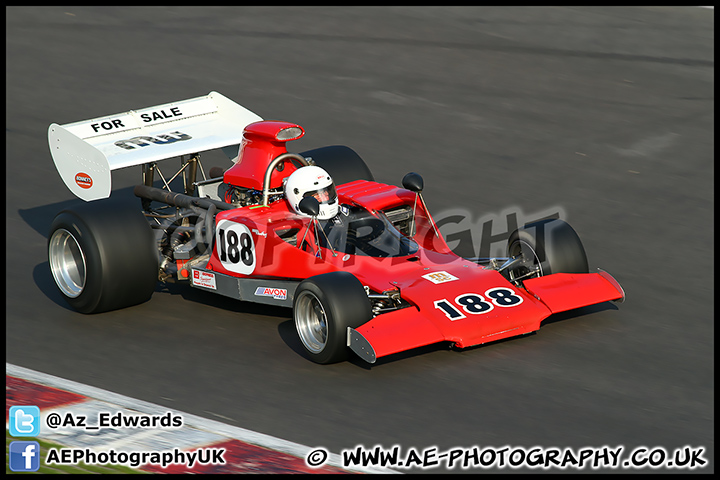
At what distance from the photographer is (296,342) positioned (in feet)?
28.4

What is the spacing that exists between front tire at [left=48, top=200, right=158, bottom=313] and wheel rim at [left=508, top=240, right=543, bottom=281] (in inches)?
130

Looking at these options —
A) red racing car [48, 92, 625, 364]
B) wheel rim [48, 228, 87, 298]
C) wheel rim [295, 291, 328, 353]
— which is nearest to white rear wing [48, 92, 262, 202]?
red racing car [48, 92, 625, 364]

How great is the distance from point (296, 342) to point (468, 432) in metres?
2.07

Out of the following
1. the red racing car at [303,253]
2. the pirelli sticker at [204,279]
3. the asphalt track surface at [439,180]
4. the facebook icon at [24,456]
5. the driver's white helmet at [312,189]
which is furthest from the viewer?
the pirelli sticker at [204,279]

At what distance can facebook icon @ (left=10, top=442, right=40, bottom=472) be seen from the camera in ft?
21.4

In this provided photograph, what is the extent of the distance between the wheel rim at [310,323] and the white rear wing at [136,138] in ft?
8.82

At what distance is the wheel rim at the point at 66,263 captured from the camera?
941cm

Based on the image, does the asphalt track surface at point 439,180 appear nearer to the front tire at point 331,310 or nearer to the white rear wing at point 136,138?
the front tire at point 331,310

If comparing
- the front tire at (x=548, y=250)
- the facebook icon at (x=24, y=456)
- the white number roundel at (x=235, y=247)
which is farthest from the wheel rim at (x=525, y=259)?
the facebook icon at (x=24, y=456)

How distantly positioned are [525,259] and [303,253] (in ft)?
6.66

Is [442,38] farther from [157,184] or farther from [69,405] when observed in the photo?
[69,405]

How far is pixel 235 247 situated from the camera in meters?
9.25

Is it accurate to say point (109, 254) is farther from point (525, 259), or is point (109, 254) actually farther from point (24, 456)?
point (525, 259)

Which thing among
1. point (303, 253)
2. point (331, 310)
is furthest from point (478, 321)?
point (303, 253)
